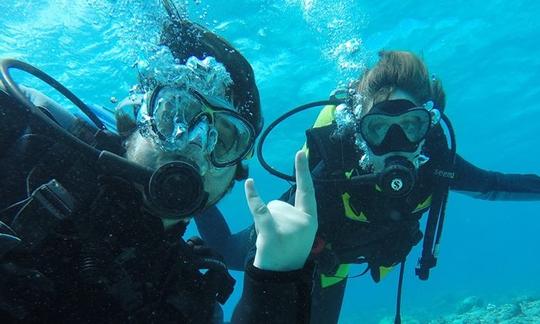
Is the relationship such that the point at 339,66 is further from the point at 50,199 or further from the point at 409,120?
the point at 50,199

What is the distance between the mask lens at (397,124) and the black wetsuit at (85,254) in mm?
2765

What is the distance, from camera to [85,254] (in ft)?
7.21

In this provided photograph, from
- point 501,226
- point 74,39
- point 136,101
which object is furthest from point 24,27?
point 501,226

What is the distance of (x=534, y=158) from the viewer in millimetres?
47094

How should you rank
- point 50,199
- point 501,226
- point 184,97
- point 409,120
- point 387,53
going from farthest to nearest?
point 501,226 < point 387,53 < point 409,120 < point 184,97 < point 50,199

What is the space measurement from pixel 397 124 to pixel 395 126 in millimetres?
39

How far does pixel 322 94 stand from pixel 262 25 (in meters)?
7.84

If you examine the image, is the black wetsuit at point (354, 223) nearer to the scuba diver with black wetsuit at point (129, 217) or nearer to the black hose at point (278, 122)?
the black hose at point (278, 122)

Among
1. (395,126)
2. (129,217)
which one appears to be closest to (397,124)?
(395,126)

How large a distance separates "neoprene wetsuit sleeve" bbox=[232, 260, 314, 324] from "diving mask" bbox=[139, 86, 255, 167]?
0.96 m

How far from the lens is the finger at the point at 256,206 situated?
8.14ft

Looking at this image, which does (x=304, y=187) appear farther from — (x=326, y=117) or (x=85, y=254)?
(x=326, y=117)

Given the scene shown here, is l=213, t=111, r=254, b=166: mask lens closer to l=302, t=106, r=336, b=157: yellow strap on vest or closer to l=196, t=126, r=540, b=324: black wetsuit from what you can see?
l=196, t=126, r=540, b=324: black wetsuit

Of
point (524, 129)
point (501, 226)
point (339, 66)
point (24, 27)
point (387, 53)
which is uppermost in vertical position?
point (501, 226)
